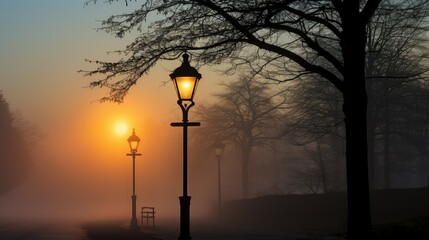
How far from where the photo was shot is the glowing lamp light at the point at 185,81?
37.3 feet

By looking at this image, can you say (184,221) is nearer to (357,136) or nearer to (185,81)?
(185,81)

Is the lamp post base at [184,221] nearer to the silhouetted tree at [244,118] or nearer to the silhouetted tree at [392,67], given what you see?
the silhouetted tree at [392,67]

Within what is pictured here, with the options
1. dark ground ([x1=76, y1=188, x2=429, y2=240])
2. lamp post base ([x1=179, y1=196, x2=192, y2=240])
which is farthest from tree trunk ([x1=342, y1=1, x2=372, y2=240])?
dark ground ([x1=76, y1=188, x2=429, y2=240])

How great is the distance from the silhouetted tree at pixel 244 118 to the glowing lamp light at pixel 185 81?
35.8m

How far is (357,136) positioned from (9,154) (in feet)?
201

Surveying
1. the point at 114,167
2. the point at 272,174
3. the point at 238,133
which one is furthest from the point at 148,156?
the point at 238,133

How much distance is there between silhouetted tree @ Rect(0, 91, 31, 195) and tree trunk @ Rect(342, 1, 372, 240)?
6013cm

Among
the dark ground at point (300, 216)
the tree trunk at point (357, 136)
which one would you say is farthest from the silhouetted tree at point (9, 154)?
the tree trunk at point (357, 136)

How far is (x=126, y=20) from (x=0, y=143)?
57474mm

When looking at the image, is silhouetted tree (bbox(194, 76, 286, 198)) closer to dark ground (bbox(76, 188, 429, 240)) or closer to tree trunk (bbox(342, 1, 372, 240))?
dark ground (bbox(76, 188, 429, 240))

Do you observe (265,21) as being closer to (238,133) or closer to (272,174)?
(238,133)

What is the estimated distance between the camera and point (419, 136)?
116ft

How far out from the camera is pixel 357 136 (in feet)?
38.8

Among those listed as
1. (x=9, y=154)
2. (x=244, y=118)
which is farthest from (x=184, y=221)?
(x=9, y=154)
